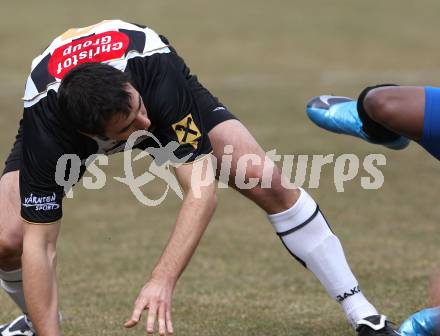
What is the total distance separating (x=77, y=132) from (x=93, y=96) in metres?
0.41

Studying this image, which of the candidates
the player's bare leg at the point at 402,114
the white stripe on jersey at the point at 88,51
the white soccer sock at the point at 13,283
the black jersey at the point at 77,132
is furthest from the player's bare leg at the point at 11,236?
the player's bare leg at the point at 402,114

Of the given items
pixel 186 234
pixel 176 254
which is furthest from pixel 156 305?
pixel 186 234

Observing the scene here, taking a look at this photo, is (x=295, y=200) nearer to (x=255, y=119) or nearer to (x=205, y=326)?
(x=205, y=326)

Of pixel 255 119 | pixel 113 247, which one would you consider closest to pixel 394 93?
pixel 113 247

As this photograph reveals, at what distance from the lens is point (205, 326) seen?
5.72m

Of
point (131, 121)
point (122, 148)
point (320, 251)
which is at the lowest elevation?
point (320, 251)

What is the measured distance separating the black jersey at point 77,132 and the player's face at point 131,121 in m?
0.19

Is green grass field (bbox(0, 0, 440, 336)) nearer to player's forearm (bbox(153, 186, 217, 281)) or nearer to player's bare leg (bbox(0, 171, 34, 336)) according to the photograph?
player's bare leg (bbox(0, 171, 34, 336))

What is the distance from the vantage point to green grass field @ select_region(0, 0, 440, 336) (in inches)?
245

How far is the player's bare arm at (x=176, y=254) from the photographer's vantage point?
162 inches

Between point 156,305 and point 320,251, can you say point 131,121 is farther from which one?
point 320,251

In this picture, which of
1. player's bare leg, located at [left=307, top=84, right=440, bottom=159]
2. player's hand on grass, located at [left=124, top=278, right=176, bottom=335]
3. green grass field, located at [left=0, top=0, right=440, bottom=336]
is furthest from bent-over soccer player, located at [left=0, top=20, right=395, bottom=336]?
green grass field, located at [left=0, top=0, right=440, bottom=336]

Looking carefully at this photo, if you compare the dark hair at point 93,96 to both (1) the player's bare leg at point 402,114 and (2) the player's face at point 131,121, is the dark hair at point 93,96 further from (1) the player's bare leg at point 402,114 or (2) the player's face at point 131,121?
(1) the player's bare leg at point 402,114

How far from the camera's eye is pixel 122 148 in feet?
16.2
